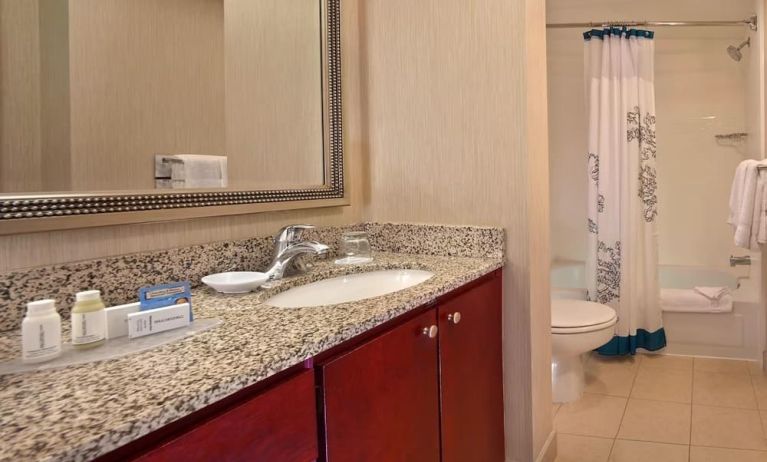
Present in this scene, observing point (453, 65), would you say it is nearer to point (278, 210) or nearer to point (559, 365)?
point (278, 210)

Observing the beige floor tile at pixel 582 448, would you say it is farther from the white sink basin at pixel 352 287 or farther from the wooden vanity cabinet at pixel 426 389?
the white sink basin at pixel 352 287

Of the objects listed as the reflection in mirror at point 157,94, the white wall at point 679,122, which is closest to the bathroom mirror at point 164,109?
the reflection in mirror at point 157,94

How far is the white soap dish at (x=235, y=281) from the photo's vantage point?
3.74 feet

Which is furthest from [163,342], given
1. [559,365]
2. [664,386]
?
[664,386]

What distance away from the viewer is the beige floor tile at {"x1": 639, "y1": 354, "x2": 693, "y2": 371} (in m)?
2.74

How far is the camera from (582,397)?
239 cm

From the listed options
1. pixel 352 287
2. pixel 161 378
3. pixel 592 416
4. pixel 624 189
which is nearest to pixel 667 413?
pixel 592 416

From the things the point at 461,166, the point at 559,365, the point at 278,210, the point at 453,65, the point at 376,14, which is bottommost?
the point at 559,365

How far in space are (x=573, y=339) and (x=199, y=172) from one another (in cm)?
169

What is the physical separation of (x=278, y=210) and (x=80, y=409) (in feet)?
3.15

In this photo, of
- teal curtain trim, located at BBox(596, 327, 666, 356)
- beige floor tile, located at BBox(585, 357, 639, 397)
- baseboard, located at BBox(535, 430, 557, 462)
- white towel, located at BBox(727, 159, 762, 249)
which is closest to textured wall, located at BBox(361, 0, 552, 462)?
baseboard, located at BBox(535, 430, 557, 462)

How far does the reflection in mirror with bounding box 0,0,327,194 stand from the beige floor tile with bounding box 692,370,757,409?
202 centimetres

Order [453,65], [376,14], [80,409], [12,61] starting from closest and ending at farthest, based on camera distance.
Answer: [80,409]
[12,61]
[453,65]
[376,14]

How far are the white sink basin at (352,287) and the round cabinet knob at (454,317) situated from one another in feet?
0.51
